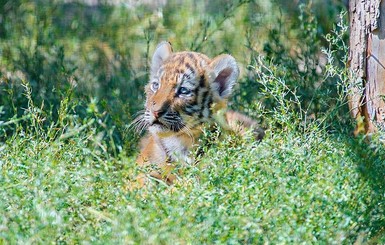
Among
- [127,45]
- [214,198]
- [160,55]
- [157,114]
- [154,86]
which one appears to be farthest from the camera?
[127,45]

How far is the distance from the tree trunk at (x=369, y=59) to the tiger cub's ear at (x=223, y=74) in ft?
2.49

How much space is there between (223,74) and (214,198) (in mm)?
1873

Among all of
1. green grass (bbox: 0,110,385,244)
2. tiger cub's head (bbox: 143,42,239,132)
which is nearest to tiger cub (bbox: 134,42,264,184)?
tiger cub's head (bbox: 143,42,239,132)

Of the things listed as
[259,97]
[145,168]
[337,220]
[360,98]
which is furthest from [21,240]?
[259,97]

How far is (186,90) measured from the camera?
232 inches

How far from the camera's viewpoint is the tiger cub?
226 inches

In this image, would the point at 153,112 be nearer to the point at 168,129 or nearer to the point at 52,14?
the point at 168,129

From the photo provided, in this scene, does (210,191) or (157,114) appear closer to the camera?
(210,191)

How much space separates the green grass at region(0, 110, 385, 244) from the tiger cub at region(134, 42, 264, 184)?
0.89 meters

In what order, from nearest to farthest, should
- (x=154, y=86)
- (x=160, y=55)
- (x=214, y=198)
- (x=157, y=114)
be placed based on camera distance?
1. (x=214, y=198)
2. (x=157, y=114)
3. (x=154, y=86)
4. (x=160, y=55)

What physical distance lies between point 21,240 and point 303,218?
4.07 feet

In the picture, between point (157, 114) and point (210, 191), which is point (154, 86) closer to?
point (157, 114)

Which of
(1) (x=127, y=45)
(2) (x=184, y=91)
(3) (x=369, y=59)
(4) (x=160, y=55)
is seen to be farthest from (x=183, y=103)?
(1) (x=127, y=45)

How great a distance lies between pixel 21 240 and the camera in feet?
12.3
